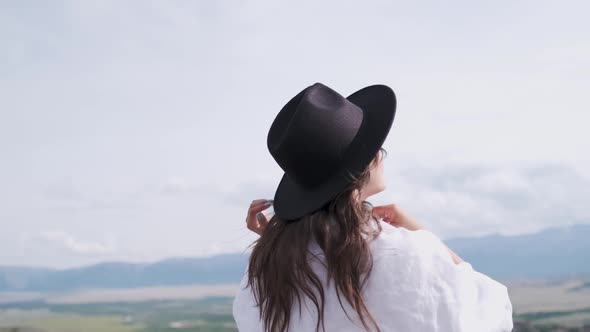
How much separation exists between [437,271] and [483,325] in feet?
0.54

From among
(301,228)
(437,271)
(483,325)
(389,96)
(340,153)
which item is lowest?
(483,325)

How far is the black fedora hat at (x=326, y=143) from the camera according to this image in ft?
6.09

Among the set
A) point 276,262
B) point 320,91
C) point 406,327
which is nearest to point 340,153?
point 320,91

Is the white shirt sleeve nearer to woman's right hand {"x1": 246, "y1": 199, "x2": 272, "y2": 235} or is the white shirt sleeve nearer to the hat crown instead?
the hat crown

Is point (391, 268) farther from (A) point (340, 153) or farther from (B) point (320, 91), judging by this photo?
(B) point (320, 91)

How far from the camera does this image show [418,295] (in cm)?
175

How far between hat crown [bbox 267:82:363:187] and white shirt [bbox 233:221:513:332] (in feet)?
0.67

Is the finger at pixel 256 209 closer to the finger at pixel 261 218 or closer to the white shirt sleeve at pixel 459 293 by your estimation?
the finger at pixel 261 218

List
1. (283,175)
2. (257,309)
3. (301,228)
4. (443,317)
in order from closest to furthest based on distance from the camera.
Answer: (443,317) < (301,228) < (257,309) < (283,175)

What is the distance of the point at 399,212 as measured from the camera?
2008mm

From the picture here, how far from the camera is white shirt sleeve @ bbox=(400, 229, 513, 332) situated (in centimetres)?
175

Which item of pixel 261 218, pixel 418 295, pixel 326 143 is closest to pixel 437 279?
pixel 418 295

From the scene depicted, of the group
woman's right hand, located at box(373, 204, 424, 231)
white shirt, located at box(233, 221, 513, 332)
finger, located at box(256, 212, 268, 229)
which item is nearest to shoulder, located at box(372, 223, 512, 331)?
white shirt, located at box(233, 221, 513, 332)

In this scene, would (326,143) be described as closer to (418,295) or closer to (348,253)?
(348,253)
